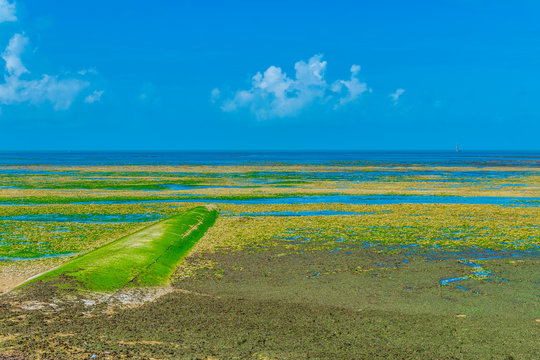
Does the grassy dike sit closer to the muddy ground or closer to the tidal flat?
the tidal flat

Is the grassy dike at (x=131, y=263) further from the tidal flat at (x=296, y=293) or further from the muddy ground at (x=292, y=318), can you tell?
the muddy ground at (x=292, y=318)

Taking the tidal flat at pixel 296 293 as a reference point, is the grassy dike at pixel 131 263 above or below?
above

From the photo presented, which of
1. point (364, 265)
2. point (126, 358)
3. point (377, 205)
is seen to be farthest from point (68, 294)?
point (377, 205)

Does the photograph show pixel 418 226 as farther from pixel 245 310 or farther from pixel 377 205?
pixel 245 310

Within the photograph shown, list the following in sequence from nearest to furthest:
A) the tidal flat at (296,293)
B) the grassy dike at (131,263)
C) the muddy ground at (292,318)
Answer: the muddy ground at (292,318)
the tidal flat at (296,293)
the grassy dike at (131,263)

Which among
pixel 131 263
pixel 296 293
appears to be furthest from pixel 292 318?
pixel 131 263

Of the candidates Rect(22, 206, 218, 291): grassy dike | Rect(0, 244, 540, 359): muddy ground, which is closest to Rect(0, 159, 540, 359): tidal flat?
Rect(0, 244, 540, 359): muddy ground

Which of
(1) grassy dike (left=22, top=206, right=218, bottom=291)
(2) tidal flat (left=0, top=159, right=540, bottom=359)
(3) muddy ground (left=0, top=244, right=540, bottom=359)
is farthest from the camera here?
(1) grassy dike (left=22, top=206, right=218, bottom=291)

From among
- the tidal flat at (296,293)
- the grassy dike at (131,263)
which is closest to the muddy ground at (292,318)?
the tidal flat at (296,293)
